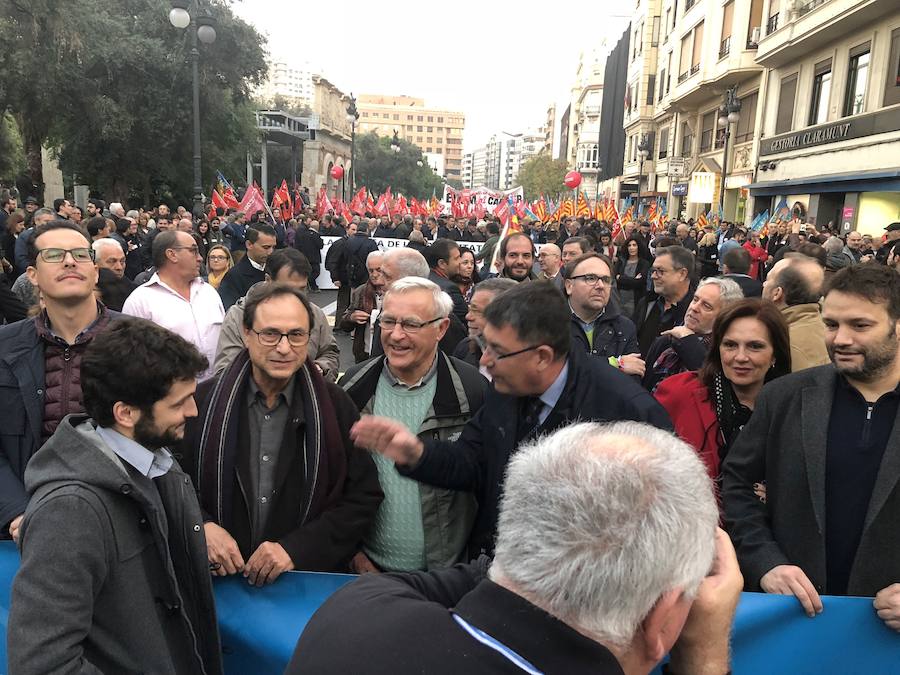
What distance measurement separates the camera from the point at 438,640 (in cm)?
115

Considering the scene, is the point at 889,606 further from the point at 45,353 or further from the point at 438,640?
the point at 45,353

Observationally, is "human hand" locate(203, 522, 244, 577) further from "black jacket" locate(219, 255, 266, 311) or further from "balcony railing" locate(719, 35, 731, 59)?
"balcony railing" locate(719, 35, 731, 59)

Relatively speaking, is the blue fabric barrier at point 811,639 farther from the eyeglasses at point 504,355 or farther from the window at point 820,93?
the window at point 820,93

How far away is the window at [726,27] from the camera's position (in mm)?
32094

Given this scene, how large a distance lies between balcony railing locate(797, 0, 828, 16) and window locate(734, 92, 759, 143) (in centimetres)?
556

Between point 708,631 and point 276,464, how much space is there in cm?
165

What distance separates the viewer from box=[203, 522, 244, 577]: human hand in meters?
2.35

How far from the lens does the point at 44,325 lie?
2887mm

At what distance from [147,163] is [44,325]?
27896 mm

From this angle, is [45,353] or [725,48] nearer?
[45,353]

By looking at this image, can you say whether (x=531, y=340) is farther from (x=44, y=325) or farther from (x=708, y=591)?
(x=44, y=325)

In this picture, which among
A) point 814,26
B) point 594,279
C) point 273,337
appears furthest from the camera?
point 814,26

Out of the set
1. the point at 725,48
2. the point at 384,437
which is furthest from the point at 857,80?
the point at 384,437

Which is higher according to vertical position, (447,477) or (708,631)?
(708,631)
